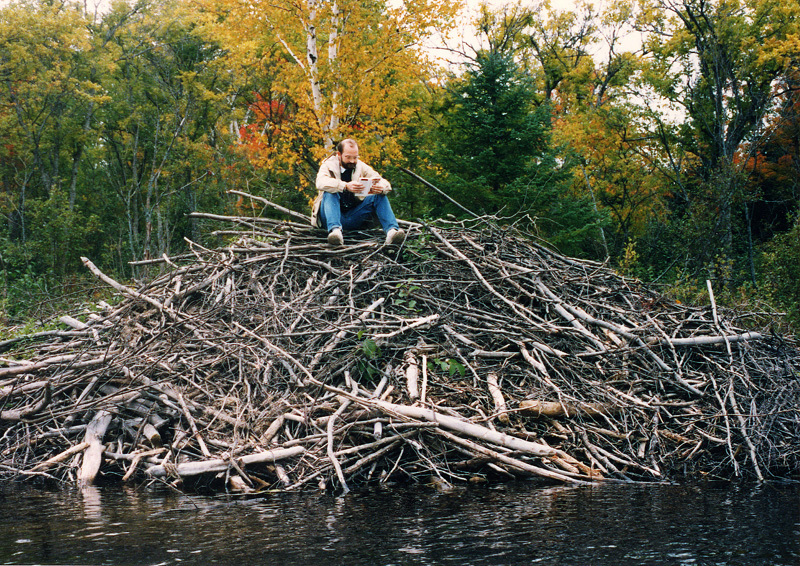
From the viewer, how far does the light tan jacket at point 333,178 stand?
20.7ft

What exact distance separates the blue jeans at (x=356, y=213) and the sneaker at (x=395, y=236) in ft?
0.53

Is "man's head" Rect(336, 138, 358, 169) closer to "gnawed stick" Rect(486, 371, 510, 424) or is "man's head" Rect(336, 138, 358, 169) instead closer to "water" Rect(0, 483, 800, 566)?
"gnawed stick" Rect(486, 371, 510, 424)

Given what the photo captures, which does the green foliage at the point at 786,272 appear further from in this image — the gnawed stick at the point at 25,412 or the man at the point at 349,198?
the gnawed stick at the point at 25,412

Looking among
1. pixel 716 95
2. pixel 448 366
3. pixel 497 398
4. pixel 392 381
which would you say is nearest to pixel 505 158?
pixel 716 95

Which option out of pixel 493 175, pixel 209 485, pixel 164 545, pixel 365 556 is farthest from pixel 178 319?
pixel 493 175

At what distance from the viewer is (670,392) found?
537 cm

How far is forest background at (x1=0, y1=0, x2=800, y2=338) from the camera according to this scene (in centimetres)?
1455

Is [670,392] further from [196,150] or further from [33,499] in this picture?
[196,150]

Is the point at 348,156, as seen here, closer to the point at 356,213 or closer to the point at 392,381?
the point at 356,213

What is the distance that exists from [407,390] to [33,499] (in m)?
2.28

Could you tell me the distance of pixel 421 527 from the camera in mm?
3441

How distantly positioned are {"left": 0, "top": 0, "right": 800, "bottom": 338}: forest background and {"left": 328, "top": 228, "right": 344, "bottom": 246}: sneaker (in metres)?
6.28

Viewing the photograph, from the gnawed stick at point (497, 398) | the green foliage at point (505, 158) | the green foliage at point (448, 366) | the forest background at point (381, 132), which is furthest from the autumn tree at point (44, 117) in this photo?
the gnawed stick at point (497, 398)

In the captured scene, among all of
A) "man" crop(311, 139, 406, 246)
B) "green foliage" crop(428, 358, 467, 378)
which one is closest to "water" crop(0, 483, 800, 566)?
"green foliage" crop(428, 358, 467, 378)
